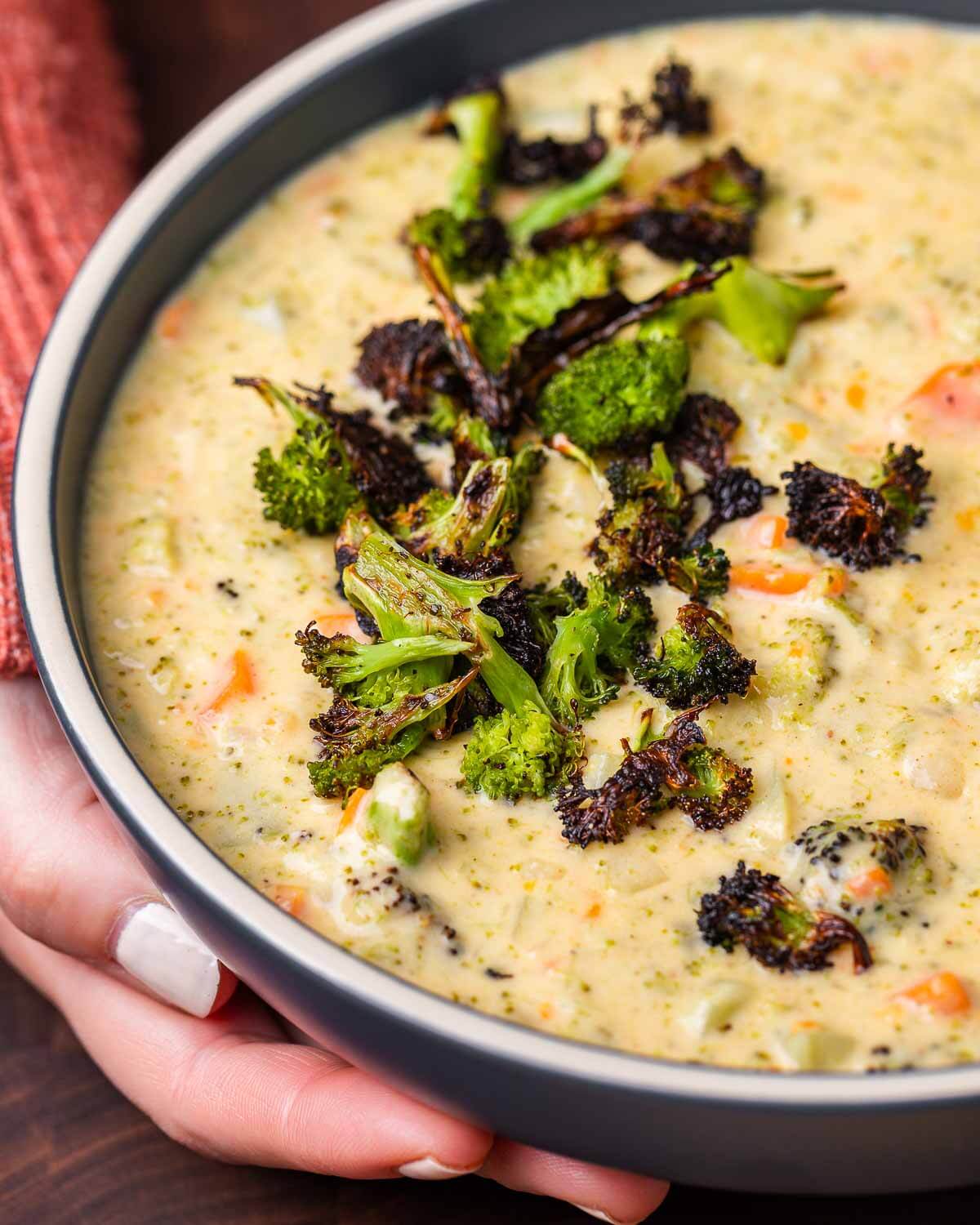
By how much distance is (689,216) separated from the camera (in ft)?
12.7

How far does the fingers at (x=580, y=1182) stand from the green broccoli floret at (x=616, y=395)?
153cm

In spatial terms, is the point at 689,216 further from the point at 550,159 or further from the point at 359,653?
the point at 359,653

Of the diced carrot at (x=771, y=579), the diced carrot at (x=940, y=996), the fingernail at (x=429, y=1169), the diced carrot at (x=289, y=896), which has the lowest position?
the fingernail at (x=429, y=1169)

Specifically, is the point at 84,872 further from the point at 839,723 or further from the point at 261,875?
the point at 839,723

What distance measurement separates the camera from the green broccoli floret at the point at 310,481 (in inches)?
129

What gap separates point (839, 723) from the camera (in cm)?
301

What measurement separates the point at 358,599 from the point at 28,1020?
4.65 ft

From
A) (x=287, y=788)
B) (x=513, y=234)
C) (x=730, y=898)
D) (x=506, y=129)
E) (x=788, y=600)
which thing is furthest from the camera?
(x=506, y=129)

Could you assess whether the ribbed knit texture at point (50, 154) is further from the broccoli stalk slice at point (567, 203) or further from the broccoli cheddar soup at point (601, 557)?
the broccoli stalk slice at point (567, 203)

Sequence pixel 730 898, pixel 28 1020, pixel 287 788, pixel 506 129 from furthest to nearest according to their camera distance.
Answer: pixel 506 129
pixel 28 1020
pixel 287 788
pixel 730 898

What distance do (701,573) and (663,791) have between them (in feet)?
1.72

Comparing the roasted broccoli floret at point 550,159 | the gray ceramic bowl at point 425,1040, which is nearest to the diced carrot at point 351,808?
the gray ceramic bowl at point 425,1040

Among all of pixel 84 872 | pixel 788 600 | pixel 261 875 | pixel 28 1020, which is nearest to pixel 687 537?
pixel 788 600

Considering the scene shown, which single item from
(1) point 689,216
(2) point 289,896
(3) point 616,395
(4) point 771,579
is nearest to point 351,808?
(2) point 289,896
